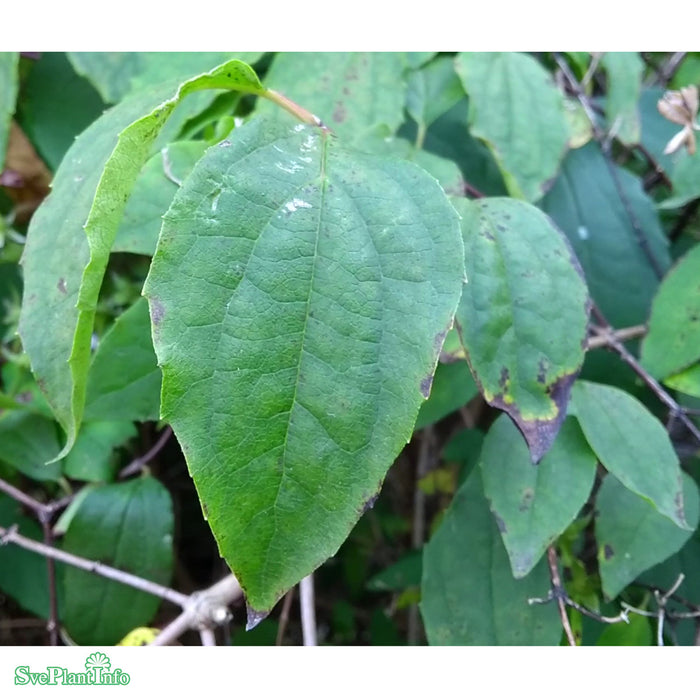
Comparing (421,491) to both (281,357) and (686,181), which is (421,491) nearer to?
(686,181)

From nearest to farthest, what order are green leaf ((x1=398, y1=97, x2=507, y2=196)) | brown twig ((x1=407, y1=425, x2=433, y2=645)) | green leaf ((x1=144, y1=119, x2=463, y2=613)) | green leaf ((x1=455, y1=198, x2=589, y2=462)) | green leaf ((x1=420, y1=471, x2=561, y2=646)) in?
green leaf ((x1=144, y1=119, x2=463, y2=613))
green leaf ((x1=455, y1=198, x2=589, y2=462))
green leaf ((x1=420, y1=471, x2=561, y2=646))
green leaf ((x1=398, y1=97, x2=507, y2=196))
brown twig ((x1=407, y1=425, x2=433, y2=645))

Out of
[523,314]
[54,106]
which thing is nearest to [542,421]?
[523,314]

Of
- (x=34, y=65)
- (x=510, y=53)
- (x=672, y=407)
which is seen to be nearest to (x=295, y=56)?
(x=510, y=53)

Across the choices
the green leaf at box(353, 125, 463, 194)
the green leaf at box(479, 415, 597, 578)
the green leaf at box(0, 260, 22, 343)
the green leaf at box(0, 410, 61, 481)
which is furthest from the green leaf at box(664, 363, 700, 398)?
the green leaf at box(0, 260, 22, 343)

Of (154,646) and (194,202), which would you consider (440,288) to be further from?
(154,646)

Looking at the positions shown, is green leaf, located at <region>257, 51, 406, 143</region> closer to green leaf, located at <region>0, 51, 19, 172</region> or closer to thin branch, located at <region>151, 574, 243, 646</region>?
green leaf, located at <region>0, 51, 19, 172</region>

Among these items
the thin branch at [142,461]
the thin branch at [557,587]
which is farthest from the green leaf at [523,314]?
the thin branch at [142,461]

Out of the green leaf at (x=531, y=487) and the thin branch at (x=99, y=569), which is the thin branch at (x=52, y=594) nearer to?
the thin branch at (x=99, y=569)
